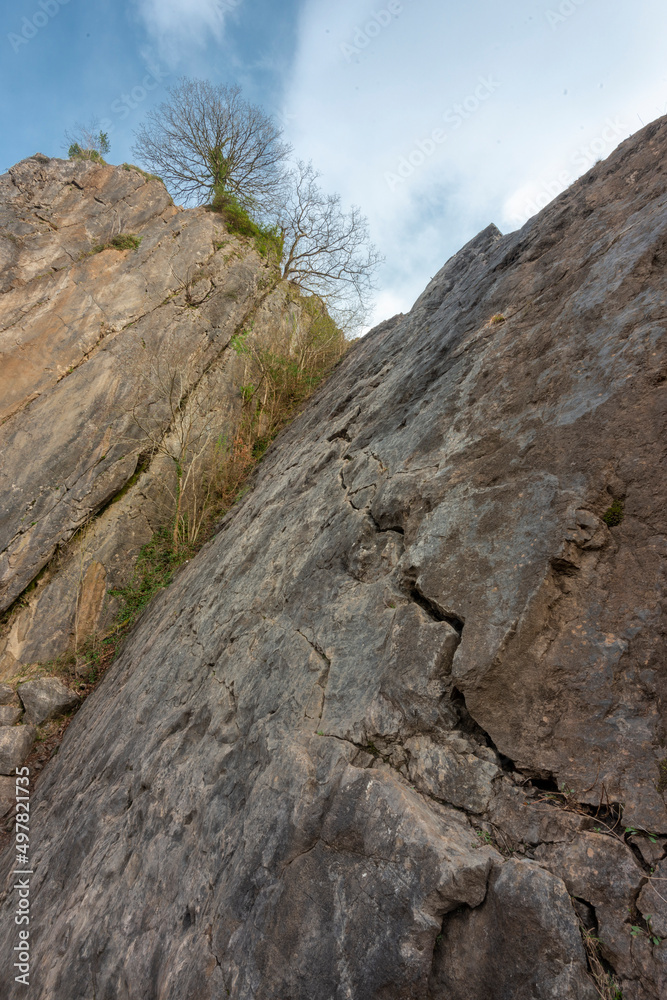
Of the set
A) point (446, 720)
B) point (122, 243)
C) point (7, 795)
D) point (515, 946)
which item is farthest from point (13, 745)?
point (122, 243)

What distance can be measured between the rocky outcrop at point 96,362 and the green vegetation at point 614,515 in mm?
8035

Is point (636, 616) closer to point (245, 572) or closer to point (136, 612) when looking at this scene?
point (245, 572)

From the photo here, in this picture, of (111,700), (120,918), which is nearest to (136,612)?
(111,700)

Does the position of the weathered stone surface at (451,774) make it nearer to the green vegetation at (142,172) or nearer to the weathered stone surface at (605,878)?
the weathered stone surface at (605,878)

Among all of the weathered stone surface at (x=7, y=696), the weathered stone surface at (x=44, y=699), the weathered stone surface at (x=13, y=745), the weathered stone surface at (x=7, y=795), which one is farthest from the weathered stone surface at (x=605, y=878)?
the weathered stone surface at (x=7, y=696)

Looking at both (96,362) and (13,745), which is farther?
(96,362)

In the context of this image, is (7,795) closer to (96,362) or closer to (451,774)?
(451,774)

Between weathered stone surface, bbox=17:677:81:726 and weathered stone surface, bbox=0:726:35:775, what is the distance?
231 mm

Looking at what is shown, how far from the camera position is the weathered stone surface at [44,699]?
22.4 feet

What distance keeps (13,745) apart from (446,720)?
6522 millimetres

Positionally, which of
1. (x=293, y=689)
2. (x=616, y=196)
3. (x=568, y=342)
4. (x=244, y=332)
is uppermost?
(x=244, y=332)

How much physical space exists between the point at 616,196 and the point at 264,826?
568 centimetres

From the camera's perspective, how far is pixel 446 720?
2.66 meters

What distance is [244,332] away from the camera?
36.7ft
